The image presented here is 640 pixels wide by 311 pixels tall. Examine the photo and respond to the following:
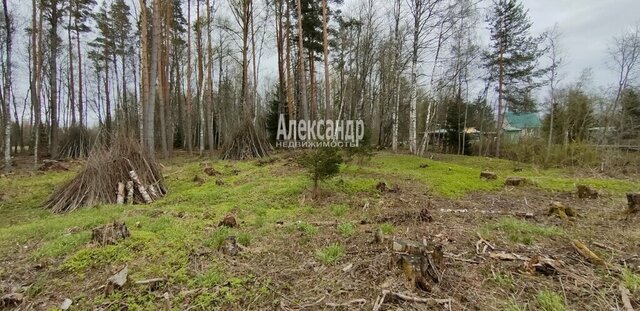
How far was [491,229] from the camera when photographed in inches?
127

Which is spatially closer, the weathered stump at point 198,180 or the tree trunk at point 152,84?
the weathered stump at point 198,180

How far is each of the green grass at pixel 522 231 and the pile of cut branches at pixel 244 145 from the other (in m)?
8.35

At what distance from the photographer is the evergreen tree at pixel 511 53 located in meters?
15.3

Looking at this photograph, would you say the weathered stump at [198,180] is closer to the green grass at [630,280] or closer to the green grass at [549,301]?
the green grass at [549,301]

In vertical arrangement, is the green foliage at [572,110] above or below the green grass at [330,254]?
above

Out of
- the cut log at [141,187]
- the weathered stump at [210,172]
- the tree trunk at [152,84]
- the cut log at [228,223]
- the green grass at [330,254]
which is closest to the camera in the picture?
the green grass at [330,254]

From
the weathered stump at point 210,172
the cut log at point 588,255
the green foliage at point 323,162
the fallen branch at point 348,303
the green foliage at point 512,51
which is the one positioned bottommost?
the fallen branch at point 348,303

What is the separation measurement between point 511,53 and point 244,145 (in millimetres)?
14932

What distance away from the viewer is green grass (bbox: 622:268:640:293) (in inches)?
72.8

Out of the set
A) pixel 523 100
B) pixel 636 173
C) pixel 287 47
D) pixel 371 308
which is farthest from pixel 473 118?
pixel 371 308

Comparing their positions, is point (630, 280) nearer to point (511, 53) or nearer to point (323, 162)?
point (323, 162)

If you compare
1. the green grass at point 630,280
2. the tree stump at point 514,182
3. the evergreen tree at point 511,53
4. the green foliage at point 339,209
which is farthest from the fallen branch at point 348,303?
the evergreen tree at point 511,53

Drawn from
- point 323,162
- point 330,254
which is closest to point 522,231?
point 330,254

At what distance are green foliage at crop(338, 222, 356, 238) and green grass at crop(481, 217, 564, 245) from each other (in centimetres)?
143
